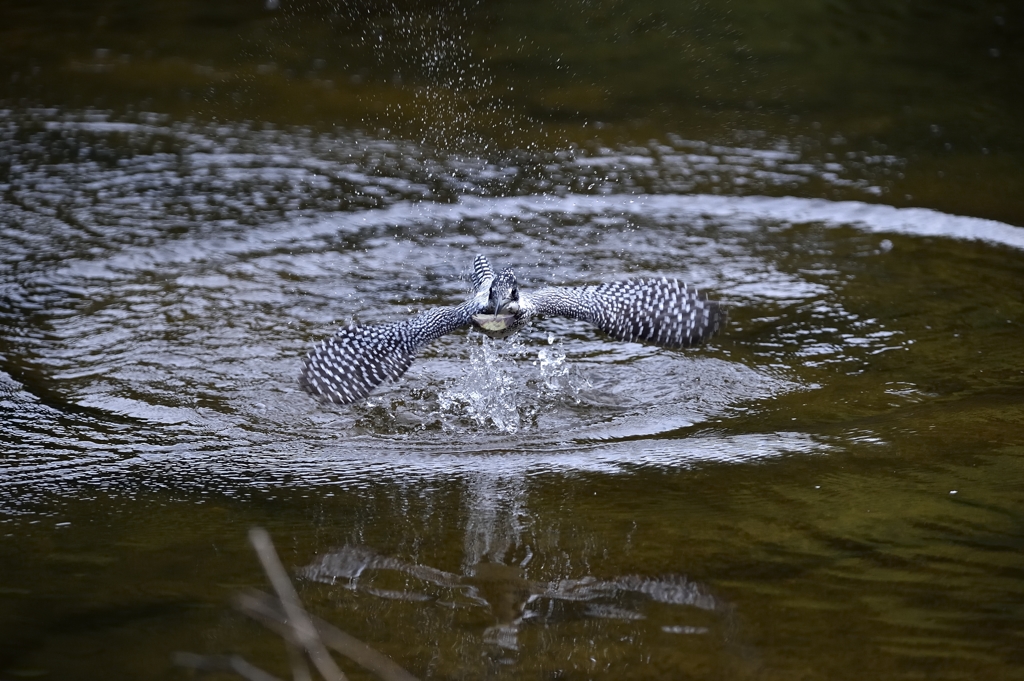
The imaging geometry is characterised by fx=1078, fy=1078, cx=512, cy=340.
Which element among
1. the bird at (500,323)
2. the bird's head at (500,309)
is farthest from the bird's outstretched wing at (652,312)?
the bird's head at (500,309)

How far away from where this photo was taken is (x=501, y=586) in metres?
3.53

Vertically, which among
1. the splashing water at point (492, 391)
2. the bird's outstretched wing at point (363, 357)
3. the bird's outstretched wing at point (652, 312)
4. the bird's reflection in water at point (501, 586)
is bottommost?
the bird's reflection in water at point (501, 586)

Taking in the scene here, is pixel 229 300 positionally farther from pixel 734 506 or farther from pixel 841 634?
pixel 841 634

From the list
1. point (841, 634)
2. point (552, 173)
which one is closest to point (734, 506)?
point (841, 634)

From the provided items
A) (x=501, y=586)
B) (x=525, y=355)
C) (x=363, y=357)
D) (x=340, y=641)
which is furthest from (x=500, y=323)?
(x=340, y=641)

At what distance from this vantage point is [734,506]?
3.96 metres

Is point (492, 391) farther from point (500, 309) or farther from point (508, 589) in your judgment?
point (508, 589)

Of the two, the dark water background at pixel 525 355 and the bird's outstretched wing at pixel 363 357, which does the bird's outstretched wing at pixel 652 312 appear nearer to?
the dark water background at pixel 525 355

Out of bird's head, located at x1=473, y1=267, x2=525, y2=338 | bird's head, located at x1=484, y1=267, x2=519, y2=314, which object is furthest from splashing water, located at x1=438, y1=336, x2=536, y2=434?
bird's head, located at x1=484, y1=267, x2=519, y2=314

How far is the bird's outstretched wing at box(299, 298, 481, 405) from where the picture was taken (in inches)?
163

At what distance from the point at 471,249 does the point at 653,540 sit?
2782 millimetres

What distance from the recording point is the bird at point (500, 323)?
4.17 m

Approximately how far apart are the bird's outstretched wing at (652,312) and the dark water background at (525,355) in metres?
0.37

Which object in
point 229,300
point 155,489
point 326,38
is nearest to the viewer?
point 155,489
